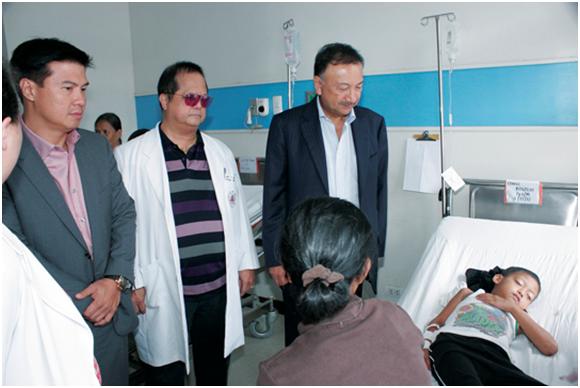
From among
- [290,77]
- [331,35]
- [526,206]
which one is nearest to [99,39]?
[290,77]

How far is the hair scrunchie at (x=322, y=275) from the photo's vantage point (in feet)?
3.15

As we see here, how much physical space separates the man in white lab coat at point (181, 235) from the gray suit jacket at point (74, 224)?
17 cm

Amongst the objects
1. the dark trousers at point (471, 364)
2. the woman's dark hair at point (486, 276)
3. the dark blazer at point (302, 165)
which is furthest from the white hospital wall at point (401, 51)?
the dark trousers at point (471, 364)

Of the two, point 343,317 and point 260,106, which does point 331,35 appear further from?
point 343,317

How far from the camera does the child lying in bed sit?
1.50 metres

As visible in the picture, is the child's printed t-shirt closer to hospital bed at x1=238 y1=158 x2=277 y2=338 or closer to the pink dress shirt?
hospital bed at x1=238 y1=158 x2=277 y2=338

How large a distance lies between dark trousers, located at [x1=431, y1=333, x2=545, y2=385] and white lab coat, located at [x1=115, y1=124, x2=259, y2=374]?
0.86 m

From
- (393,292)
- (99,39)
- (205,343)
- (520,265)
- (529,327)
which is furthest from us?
(99,39)

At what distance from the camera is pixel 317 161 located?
1968 mm

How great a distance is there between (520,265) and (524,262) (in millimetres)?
25

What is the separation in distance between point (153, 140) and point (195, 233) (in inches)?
16.7

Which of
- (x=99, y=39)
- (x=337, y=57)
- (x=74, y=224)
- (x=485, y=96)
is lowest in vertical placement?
(x=74, y=224)

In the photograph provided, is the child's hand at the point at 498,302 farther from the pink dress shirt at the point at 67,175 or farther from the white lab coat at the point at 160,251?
the pink dress shirt at the point at 67,175

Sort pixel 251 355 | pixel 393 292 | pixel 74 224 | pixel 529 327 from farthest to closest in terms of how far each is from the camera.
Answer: pixel 393 292
pixel 251 355
pixel 529 327
pixel 74 224
